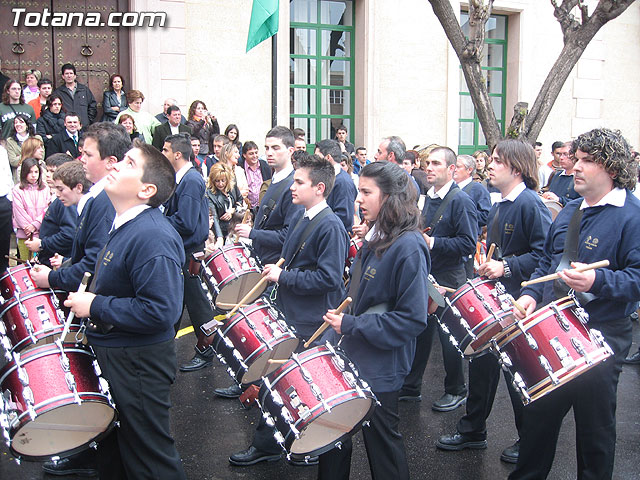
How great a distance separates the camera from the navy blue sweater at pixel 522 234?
4.30m

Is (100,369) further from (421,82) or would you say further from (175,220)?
(421,82)

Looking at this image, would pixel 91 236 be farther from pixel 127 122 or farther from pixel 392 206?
pixel 127 122

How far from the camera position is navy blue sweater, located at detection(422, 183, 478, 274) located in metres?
5.07

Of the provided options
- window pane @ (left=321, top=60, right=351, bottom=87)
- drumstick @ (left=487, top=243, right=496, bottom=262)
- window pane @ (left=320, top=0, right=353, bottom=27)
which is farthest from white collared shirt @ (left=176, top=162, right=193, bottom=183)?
window pane @ (left=320, top=0, right=353, bottom=27)

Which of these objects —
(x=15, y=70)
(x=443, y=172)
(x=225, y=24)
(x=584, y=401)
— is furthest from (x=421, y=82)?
(x=584, y=401)

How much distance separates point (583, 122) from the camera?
55.4ft

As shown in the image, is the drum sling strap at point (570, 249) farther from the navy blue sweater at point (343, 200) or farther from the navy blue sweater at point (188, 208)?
the navy blue sweater at point (188, 208)

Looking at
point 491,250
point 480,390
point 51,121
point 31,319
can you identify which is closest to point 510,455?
point 480,390

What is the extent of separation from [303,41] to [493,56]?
5.27m

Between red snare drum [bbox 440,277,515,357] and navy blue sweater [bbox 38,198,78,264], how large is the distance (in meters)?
3.03

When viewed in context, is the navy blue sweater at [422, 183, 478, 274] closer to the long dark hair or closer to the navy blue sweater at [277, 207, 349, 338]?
the navy blue sweater at [277, 207, 349, 338]

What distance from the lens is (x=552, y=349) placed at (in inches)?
126

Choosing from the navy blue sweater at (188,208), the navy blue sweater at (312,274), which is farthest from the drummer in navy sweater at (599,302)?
the navy blue sweater at (188,208)

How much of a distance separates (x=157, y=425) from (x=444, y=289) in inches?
78.4
